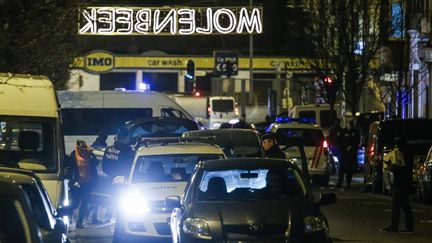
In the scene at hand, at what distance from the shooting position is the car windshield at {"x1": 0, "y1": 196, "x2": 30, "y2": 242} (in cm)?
713

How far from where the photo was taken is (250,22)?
49094mm

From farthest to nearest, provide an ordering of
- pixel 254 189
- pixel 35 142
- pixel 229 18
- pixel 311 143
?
pixel 229 18 < pixel 311 143 < pixel 35 142 < pixel 254 189

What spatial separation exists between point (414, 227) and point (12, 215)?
12431 mm

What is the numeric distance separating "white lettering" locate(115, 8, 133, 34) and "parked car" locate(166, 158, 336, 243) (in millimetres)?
35941

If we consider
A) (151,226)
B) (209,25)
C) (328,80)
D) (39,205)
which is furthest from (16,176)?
(209,25)

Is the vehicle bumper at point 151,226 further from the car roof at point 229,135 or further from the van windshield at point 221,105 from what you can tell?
the van windshield at point 221,105

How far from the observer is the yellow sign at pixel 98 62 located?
42.7 m

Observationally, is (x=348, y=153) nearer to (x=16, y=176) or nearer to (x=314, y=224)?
(x=314, y=224)

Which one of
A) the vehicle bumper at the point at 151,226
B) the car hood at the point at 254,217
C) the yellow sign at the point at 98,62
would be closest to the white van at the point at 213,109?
the yellow sign at the point at 98,62

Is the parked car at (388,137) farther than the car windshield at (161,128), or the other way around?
the parked car at (388,137)

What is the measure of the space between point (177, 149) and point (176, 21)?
33.2 meters

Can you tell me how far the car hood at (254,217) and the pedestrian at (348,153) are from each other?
16707 mm

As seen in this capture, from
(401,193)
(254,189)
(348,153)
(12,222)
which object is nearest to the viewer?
(12,222)

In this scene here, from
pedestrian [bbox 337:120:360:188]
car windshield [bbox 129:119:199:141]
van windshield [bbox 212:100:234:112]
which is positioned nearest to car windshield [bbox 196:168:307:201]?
car windshield [bbox 129:119:199:141]
